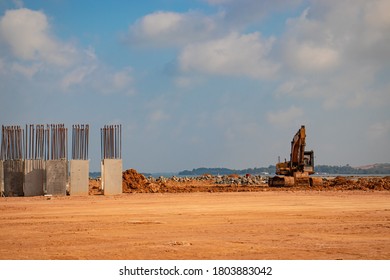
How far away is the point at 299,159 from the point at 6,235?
28622mm

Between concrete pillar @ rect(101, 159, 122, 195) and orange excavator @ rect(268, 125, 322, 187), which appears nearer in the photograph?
concrete pillar @ rect(101, 159, 122, 195)

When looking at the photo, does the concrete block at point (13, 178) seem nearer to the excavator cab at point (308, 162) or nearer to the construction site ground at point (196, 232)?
the construction site ground at point (196, 232)

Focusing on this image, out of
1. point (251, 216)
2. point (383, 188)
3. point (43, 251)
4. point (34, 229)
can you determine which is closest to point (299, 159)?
point (383, 188)

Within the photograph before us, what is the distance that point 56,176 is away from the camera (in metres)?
28.6

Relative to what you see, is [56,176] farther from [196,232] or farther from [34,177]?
[196,232]

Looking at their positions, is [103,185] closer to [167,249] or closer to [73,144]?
[73,144]

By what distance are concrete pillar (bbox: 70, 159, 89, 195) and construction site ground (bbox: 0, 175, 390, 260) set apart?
6.16m

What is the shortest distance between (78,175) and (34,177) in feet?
7.17

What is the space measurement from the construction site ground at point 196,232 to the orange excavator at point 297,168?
1651cm

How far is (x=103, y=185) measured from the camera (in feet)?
96.9

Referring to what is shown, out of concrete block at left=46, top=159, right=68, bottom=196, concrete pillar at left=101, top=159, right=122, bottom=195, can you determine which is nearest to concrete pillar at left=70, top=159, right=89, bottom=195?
concrete block at left=46, top=159, right=68, bottom=196

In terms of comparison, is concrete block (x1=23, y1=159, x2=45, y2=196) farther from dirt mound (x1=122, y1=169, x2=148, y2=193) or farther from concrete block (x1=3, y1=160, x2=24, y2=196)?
dirt mound (x1=122, y1=169, x2=148, y2=193)

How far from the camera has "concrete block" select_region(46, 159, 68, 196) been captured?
28.5m

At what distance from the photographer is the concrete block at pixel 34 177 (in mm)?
28875
